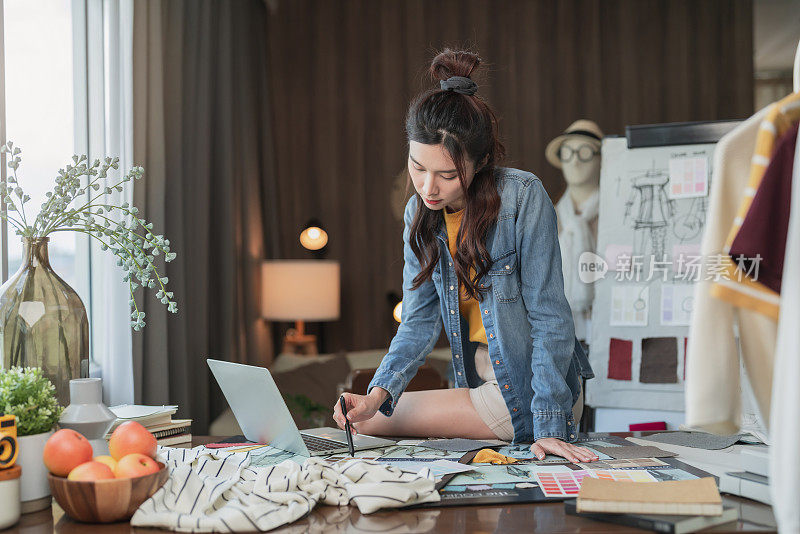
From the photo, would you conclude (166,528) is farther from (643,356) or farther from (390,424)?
(643,356)

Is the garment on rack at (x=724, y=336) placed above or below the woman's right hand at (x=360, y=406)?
above

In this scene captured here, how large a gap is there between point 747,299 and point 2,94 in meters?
1.89

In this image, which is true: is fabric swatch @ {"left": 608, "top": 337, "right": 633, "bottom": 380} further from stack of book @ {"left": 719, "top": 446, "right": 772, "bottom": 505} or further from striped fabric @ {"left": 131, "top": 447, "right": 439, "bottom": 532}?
striped fabric @ {"left": 131, "top": 447, "right": 439, "bottom": 532}

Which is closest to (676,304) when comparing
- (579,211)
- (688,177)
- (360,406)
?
(688,177)

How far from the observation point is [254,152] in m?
4.10

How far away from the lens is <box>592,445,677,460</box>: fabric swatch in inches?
53.3

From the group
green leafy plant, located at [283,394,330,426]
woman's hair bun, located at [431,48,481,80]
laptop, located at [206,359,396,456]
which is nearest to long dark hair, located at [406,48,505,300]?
woman's hair bun, located at [431,48,481,80]

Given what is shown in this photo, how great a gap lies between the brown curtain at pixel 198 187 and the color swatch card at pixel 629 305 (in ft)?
5.68

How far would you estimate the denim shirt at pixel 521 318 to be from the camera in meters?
1.57

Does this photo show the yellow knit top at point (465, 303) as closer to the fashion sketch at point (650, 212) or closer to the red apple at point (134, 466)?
the red apple at point (134, 466)

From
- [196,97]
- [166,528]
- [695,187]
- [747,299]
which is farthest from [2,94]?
[695,187]

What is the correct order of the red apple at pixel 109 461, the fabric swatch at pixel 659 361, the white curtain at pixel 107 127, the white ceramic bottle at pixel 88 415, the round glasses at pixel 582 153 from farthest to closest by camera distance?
the round glasses at pixel 582 153 → the fabric swatch at pixel 659 361 → the white curtain at pixel 107 127 → the white ceramic bottle at pixel 88 415 → the red apple at pixel 109 461

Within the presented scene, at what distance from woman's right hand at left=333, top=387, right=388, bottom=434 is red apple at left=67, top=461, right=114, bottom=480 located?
1.80 ft

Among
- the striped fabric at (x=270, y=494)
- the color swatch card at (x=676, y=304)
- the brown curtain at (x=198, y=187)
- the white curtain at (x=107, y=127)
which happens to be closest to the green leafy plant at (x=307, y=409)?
the brown curtain at (x=198, y=187)
